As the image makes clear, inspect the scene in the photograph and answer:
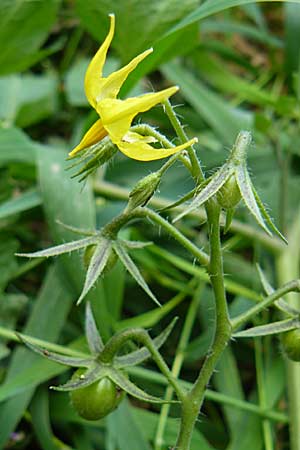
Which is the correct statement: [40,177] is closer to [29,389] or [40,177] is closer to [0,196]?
[0,196]

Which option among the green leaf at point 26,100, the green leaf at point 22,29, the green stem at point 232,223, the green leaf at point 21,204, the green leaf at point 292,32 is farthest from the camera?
the green leaf at point 292,32

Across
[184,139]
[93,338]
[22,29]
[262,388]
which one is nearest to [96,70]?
[184,139]

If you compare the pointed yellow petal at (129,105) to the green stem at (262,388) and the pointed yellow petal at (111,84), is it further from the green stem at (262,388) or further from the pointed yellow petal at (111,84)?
the green stem at (262,388)

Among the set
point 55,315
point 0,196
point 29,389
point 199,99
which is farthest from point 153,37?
point 29,389

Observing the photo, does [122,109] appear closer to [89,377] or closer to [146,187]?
[146,187]

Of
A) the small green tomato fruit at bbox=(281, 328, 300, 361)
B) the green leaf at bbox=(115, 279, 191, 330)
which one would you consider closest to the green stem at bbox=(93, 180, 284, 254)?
the green leaf at bbox=(115, 279, 191, 330)

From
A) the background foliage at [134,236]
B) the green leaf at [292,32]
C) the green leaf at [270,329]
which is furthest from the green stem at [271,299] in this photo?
the green leaf at [292,32]

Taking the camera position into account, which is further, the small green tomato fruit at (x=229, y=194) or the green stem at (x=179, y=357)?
the green stem at (x=179, y=357)
